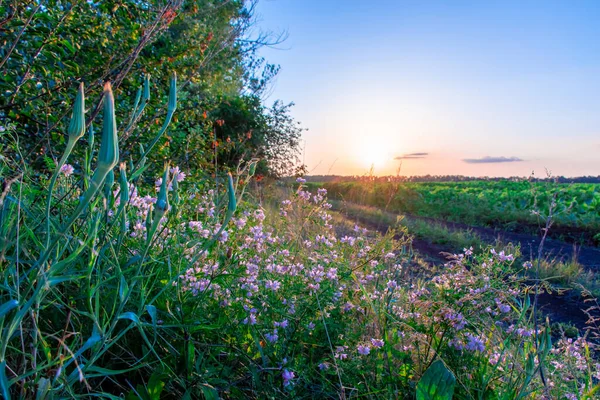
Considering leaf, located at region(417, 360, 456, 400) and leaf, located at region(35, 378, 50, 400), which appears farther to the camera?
leaf, located at region(417, 360, 456, 400)

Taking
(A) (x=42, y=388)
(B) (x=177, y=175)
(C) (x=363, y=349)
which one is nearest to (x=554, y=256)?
(C) (x=363, y=349)

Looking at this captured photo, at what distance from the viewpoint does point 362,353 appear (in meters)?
1.52

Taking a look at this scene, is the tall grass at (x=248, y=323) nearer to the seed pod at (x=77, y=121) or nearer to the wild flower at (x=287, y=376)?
the wild flower at (x=287, y=376)

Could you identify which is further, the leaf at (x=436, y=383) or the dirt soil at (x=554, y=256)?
the dirt soil at (x=554, y=256)

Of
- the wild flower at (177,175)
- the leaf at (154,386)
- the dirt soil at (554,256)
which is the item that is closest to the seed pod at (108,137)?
the wild flower at (177,175)

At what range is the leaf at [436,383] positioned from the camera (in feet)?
4.08

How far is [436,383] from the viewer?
4.13 feet

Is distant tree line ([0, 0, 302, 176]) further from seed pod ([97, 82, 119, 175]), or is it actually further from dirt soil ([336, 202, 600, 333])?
dirt soil ([336, 202, 600, 333])

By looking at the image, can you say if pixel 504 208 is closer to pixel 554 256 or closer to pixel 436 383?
pixel 554 256

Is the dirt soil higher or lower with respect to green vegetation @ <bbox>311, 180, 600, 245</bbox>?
lower

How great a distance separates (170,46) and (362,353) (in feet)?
12.8

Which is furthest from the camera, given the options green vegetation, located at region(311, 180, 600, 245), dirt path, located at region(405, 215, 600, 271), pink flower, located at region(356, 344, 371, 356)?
green vegetation, located at region(311, 180, 600, 245)

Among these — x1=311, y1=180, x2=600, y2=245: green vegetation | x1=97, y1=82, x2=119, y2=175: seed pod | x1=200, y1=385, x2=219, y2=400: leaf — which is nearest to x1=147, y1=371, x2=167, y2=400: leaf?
x1=200, y1=385, x2=219, y2=400: leaf

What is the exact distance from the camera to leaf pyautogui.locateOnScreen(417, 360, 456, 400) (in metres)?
1.24
